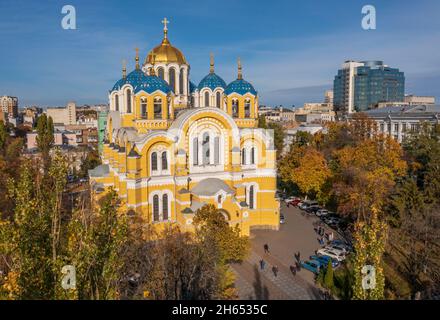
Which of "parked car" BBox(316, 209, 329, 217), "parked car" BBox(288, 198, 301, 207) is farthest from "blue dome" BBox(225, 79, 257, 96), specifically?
"parked car" BBox(288, 198, 301, 207)

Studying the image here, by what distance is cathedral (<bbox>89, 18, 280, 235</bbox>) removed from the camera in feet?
82.9

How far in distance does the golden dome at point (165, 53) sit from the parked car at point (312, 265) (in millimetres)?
19022

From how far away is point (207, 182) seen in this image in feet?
86.0

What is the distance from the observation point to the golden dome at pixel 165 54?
1244 inches

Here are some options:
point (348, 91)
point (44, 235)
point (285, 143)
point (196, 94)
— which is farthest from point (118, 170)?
point (348, 91)

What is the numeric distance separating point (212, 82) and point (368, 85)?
10705 centimetres

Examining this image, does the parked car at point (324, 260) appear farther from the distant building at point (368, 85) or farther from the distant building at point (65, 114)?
the distant building at point (65, 114)

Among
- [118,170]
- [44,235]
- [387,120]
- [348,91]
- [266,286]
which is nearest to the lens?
[44,235]

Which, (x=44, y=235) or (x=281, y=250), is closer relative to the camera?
(x=44, y=235)

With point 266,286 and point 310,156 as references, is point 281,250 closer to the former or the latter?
point 266,286

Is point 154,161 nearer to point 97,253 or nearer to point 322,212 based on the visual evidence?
point 322,212

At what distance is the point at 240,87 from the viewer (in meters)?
30.1

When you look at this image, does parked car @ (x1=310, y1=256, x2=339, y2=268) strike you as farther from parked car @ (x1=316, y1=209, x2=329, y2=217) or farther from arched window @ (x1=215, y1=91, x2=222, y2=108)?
arched window @ (x1=215, y1=91, x2=222, y2=108)

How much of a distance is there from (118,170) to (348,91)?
381 ft
